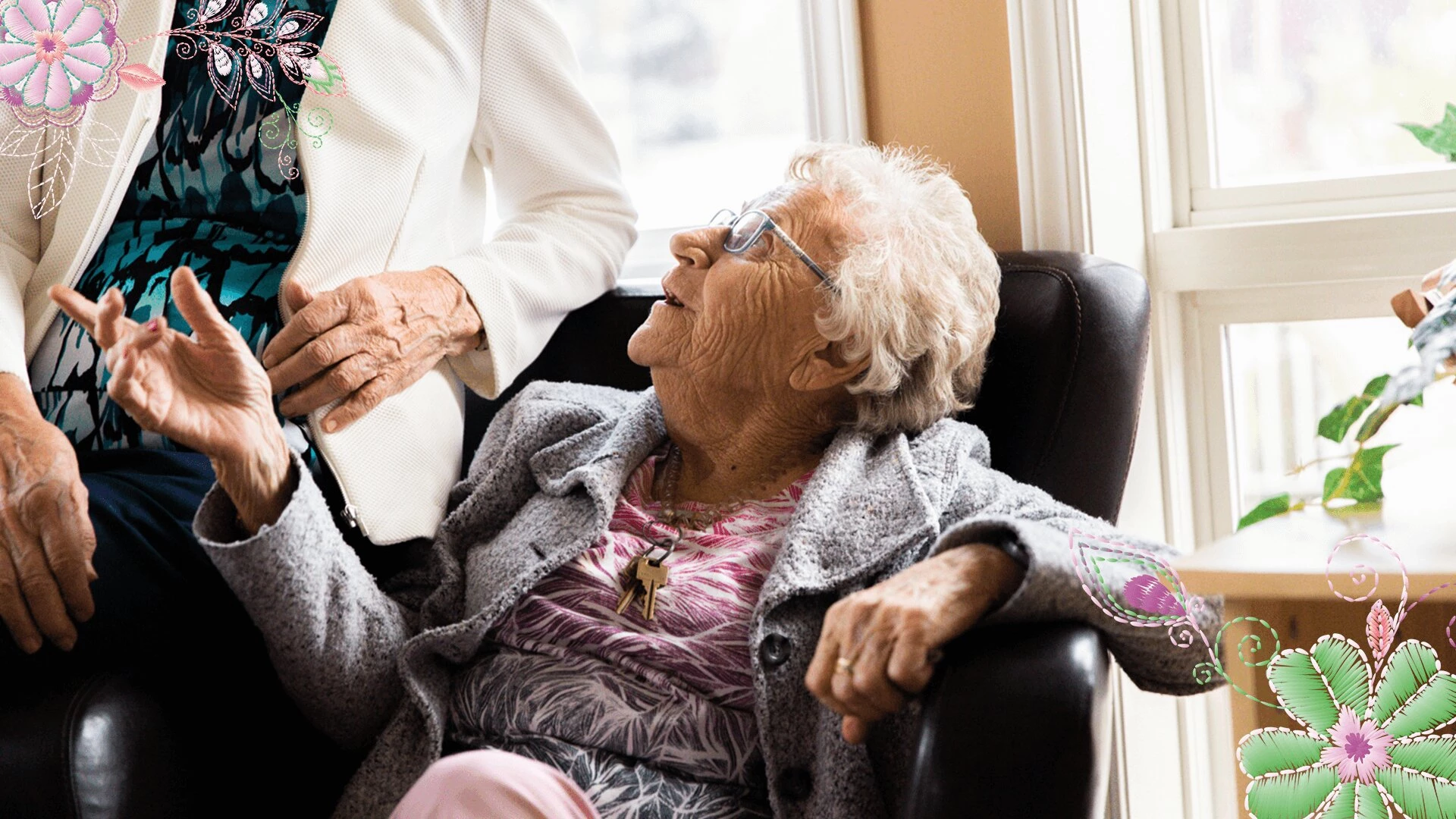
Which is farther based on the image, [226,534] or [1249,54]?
[1249,54]

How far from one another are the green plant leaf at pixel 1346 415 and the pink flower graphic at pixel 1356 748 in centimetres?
23

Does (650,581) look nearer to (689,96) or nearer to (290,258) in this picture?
(290,258)

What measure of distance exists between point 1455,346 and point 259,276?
1.26m

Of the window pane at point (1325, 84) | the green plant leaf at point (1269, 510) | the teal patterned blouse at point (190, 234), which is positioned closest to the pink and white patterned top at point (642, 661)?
the teal patterned blouse at point (190, 234)

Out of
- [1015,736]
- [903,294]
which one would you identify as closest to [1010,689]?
[1015,736]

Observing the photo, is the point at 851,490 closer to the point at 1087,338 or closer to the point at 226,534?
the point at 1087,338

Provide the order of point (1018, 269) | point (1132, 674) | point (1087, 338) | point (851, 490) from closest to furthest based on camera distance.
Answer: point (1132, 674) → point (851, 490) → point (1087, 338) → point (1018, 269)

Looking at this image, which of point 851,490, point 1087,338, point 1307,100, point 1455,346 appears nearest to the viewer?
point 1455,346

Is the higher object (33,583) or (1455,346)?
(1455,346)

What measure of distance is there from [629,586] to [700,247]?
414mm

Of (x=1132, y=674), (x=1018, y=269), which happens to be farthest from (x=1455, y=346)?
(x=1018, y=269)

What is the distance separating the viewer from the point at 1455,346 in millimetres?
804

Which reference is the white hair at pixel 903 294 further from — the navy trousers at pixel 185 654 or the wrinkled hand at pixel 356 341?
the navy trousers at pixel 185 654
